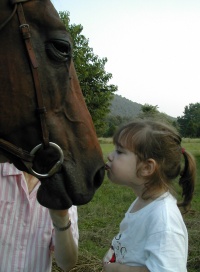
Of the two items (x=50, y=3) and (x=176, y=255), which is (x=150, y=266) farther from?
(x=50, y=3)

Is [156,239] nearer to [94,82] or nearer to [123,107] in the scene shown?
[94,82]

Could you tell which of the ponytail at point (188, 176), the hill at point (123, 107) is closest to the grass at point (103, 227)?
the ponytail at point (188, 176)

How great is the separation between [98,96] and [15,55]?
2094cm

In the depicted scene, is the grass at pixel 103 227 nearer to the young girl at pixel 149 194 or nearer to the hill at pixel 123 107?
the young girl at pixel 149 194

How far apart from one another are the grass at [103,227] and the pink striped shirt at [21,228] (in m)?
1.75

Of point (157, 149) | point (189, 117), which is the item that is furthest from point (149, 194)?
point (189, 117)

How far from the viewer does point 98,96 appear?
22.6 metres

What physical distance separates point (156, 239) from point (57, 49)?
1.04 meters

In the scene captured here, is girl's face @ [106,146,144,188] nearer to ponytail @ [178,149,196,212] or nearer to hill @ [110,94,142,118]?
ponytail @ [178,149,196,212]

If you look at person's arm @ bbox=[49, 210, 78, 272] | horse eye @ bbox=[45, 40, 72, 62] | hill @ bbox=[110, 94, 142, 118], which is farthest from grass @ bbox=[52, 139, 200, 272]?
hill @ bbox=[110, 94, 142, 118]

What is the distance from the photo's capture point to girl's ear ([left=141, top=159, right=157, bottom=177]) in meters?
1.96

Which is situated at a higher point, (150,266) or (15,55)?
(15,55)

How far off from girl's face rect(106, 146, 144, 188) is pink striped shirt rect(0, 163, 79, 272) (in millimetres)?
522

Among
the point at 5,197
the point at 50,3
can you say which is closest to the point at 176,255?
the point at 5,197
